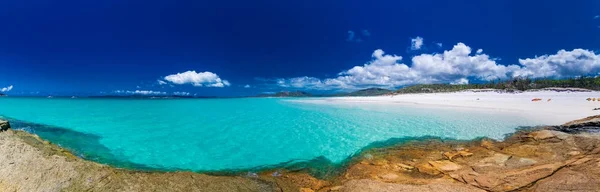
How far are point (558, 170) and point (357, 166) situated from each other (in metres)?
4.57

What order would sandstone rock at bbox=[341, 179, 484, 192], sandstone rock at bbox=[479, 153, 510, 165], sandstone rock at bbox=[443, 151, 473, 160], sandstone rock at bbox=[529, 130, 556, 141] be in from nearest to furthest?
1. sandstone rock at bbox=[341, 179, 484, 192]
2. sandstone rock at bbox=[479, 153, 510, 165]
3. sandstone rock at bbox=[443, 151, 473, 160]
4. sandstone rock at bbox=[529, 130, 556, 141]

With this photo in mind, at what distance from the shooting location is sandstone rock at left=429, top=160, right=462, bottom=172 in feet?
23.5

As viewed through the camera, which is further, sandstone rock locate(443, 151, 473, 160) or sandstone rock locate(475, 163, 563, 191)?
sandstone rock locate(443, 151, 473, 160)

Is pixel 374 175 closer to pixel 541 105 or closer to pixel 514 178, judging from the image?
pixel 514 178

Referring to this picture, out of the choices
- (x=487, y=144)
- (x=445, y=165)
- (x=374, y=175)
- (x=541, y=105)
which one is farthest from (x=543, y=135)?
(x=541, y=105)

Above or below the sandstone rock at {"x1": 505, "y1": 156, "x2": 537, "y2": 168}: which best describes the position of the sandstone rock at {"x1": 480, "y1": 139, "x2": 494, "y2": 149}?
below

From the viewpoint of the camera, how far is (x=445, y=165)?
754 centimetres

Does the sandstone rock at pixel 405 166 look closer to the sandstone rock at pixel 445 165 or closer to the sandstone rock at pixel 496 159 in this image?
the sandstone rock at pixel 445 165

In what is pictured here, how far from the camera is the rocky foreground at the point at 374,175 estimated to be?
18.0ft

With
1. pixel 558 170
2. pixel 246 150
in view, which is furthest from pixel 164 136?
pixel 558 170

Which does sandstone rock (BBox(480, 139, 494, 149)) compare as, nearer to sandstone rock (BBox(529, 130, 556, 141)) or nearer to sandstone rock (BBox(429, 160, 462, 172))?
sandstone rock (BBox(529, 130, 556, 141))

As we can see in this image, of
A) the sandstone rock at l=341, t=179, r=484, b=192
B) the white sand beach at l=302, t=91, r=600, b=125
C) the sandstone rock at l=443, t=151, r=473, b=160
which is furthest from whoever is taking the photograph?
the white sand beach at l=302, t=91, r=600, b=125

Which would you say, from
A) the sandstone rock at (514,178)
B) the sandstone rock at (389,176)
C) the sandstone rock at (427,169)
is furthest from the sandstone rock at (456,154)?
the sandstone rock at (389,176)

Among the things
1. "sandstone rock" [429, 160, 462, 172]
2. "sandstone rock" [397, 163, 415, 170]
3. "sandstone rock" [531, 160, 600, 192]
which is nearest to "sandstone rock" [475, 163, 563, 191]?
"sandstone rock" [531, 160, 600, 192]
